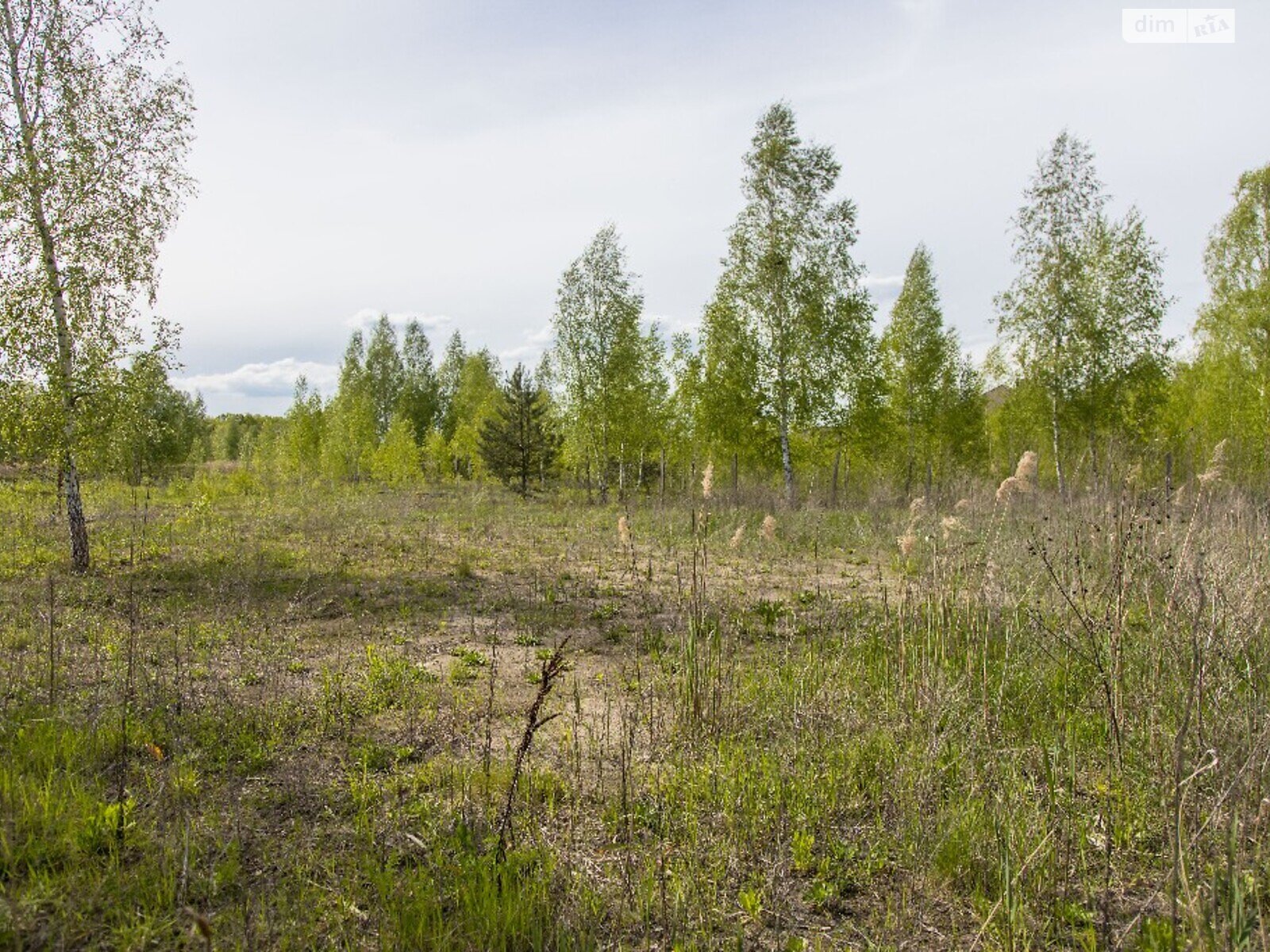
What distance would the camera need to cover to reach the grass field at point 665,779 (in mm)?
2572

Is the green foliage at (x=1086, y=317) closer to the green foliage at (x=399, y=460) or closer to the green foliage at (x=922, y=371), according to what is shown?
the green foliage at (x=922, y=371)

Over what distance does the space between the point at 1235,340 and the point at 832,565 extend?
1826 cm

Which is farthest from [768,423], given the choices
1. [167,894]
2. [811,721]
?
[167,894]

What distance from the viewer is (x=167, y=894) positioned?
2648 mm

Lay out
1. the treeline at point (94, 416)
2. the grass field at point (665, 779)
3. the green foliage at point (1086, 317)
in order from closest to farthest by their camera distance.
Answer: the grass field at point (665, 779) → the treeline at point (94, 416) → the green foliage at point (1086, 317)

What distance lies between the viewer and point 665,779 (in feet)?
12.3

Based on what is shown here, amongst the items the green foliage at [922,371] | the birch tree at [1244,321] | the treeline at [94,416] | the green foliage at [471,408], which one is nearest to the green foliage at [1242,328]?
the birch tree at [1244,321]

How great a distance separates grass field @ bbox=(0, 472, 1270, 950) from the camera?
257cm

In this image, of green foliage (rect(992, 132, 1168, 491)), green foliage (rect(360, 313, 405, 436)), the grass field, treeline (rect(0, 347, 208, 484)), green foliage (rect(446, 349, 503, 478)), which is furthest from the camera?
green foliage (rect(360, 313, 405, 436))

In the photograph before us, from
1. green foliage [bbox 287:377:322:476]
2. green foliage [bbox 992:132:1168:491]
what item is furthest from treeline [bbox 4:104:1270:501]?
green foliage [bbox 287:377:322:476]

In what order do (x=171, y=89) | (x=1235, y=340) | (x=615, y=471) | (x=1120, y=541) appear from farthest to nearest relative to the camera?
1. (x=615, y=471)
2. (x=1235, y=340)
3. (x=171, y=89)
4. (x=1120, y=541)

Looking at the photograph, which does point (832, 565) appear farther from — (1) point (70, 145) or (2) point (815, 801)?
(1) point (70, 145)

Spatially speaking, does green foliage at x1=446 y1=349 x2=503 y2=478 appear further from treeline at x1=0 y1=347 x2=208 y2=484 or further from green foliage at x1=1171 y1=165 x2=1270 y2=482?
green foliage at x1=1171 y1=165 x2=1270 y2=482

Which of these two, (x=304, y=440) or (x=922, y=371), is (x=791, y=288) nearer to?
(x=922, y=371)
